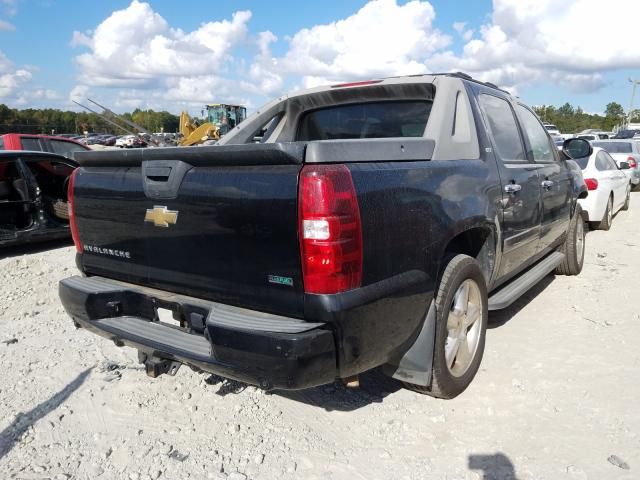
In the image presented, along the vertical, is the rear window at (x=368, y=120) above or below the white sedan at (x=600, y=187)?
above

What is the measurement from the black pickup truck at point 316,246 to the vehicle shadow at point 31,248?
493cm

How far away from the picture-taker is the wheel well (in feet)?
11.1

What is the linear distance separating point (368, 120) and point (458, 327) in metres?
1.74

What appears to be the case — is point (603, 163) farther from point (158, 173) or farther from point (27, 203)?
point (27, 203)

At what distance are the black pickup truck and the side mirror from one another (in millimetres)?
2566

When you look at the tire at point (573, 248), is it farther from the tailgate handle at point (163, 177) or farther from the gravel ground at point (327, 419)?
the tailgate handle at point (163, 177)

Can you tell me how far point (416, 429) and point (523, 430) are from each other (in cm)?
59

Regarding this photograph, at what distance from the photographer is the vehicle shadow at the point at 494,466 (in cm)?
255

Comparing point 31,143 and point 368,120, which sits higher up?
point 31,143

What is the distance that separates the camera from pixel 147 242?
2.86m

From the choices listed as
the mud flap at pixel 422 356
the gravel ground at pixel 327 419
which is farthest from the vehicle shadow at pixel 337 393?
the mud flap at pixel 422 356

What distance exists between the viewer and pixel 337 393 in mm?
3393

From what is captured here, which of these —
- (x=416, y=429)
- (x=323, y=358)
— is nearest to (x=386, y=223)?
(x=323, y=358)

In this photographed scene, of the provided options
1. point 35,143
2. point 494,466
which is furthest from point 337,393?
point 35,143
